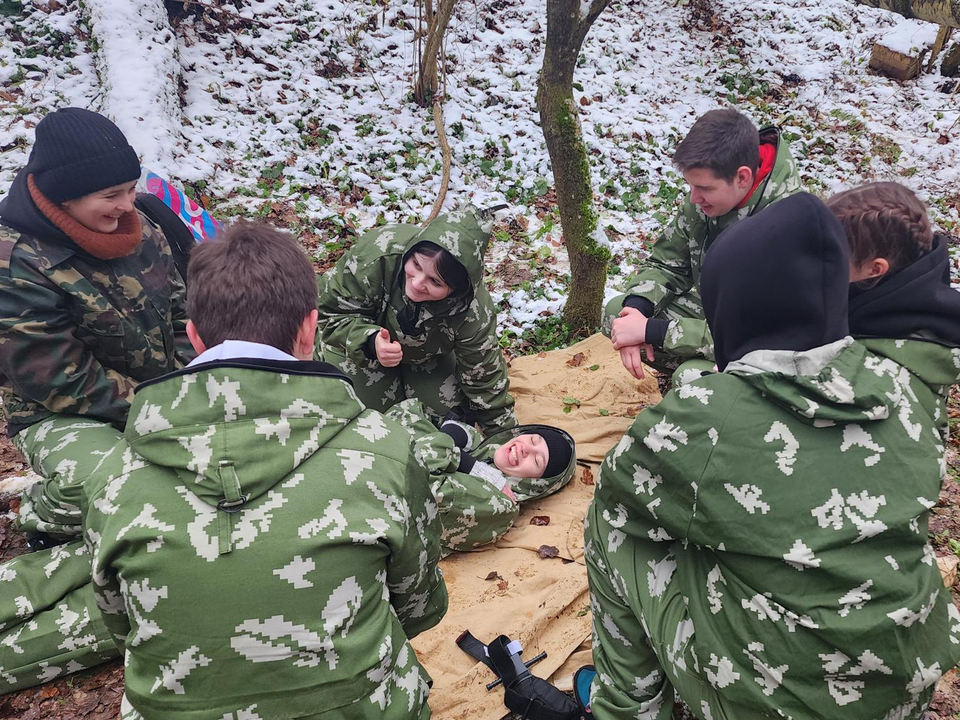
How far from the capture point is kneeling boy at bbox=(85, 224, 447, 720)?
4.88 feet

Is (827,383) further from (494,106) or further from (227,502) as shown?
(494,106)

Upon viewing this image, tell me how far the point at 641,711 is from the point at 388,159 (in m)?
5.99

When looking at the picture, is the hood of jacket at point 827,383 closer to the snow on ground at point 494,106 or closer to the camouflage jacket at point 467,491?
the camouflage jacket at point 467,491

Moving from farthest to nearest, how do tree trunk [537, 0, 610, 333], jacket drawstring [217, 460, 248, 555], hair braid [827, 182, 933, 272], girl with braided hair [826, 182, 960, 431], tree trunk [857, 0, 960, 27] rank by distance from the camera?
tree trunk [537, 0, 610, 333]
tree trunk [857, 0, 960, 27]
hair braid [827, 182, 933, 272]
girl with braided hair [826, 182, 960, 431]
jacket drawstring [217, 460, 248, 555]

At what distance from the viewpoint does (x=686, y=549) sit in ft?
6.68

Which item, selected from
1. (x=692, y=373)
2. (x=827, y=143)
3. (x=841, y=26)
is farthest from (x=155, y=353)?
(x=841, y=26)

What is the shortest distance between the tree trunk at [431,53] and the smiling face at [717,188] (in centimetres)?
443

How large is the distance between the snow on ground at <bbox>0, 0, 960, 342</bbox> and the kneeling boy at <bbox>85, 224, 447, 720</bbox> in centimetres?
362

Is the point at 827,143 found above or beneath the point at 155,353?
above

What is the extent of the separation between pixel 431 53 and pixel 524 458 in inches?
216

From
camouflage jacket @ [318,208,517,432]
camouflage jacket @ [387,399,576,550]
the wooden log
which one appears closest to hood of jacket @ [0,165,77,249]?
camouflage jacket @ [318,208,517,432]

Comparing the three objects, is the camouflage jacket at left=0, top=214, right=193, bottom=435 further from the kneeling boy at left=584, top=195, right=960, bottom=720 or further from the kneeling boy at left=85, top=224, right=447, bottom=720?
the kneeling boy at left=584, top=195, right=960, bottom=720

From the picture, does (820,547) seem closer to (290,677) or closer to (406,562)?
(406,562)

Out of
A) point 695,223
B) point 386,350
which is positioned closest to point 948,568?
point 695,223
